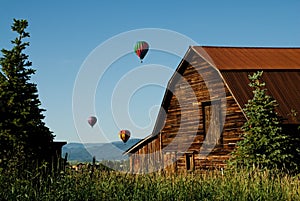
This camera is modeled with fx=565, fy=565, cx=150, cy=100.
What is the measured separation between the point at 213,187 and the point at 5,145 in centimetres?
592

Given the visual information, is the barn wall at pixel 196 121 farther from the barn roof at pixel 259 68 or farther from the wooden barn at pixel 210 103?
the barn roof at pixel 259 68

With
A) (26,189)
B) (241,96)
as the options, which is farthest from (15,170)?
(241,96)

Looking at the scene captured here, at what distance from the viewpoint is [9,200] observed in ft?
41.1

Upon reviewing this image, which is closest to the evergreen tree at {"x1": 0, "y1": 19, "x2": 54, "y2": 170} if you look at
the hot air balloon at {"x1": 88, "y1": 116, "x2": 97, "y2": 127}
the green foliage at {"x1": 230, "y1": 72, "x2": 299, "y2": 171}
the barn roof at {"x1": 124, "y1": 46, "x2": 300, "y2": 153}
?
the green foliage at {"x1": 230, "y1": 72, "x2": 299, "y2": 171}

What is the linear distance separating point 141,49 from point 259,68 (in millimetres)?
12059

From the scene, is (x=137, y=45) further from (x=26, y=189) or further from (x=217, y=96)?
(x=26, y=189)

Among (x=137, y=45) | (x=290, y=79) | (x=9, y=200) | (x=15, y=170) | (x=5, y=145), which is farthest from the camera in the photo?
(x=137, y=45)

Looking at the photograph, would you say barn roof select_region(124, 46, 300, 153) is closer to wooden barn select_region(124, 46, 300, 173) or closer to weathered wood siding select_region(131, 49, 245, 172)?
wooden barn select_region(124, 46, 300, 173)

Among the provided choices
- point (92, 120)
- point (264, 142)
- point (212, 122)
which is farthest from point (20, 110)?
point (92, 120)

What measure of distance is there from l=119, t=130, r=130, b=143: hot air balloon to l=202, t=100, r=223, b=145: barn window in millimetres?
22089

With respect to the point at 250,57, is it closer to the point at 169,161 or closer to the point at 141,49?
the point at 169,161

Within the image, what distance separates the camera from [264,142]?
21953 millimetres

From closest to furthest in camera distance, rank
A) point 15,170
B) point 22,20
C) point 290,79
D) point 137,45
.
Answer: point 15,170 < point 22,20 < point 290,79 < point 137,45

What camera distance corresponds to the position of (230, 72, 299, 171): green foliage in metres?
21.9
